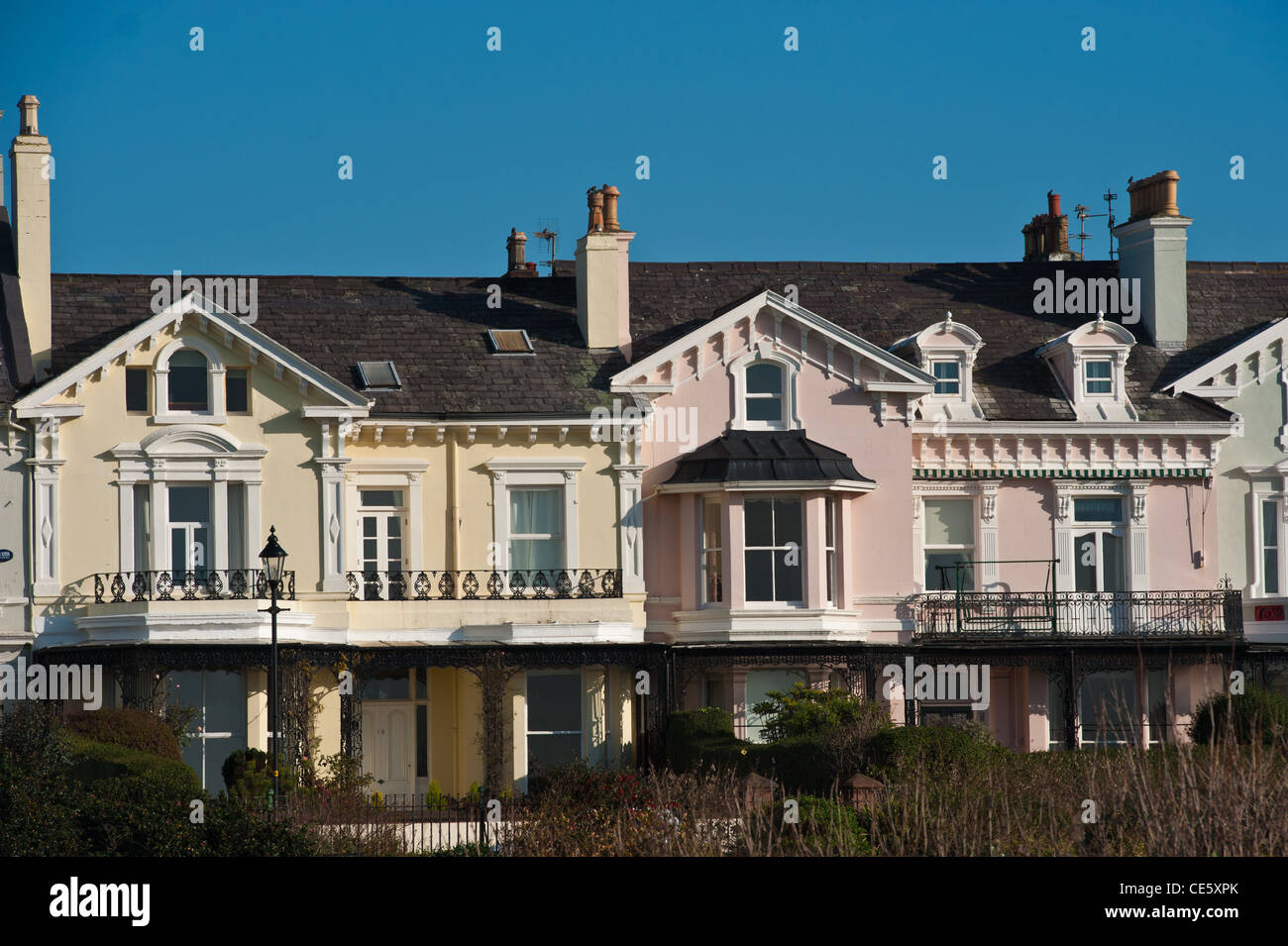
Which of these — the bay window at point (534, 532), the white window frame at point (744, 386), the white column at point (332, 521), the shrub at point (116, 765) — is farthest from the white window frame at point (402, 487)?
the shrub at point (116, 765)

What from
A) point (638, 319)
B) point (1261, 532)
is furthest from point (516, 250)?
point (1261, 532)

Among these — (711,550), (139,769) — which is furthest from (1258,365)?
(139,769)

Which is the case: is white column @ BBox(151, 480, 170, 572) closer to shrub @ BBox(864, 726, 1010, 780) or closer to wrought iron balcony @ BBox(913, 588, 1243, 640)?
shrub @ BBox(864, 726, 1010, 780)

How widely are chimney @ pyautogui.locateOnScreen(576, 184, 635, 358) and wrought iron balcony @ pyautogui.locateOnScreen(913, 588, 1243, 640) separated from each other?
721 cm

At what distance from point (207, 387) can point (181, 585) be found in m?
3.34

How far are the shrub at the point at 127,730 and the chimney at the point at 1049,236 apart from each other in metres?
21.7

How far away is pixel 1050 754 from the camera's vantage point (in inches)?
1080

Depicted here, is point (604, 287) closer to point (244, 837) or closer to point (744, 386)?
point (744, 386)

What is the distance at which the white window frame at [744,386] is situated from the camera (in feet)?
114

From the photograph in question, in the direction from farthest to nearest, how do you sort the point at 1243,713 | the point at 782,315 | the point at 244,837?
1. the point at 782,315
2. the point at 1243,713
3. the point at 244,837

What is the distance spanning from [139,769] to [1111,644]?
55.2ft

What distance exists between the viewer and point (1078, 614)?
35094 millimetres
